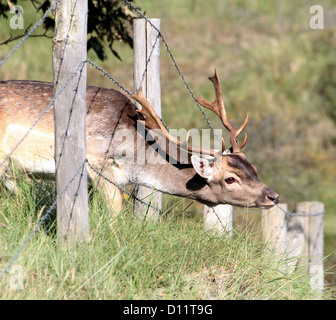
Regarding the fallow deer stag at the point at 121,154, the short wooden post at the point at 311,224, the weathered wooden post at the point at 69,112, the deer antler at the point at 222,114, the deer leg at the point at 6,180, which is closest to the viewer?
the weathered wooden post at the point at 69,112

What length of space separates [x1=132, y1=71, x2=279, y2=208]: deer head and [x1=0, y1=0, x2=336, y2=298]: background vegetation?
17.8ft

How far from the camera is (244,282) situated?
183 inches

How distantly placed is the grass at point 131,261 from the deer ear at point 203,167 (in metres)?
0.59

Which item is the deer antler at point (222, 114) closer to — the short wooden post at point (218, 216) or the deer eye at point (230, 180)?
the deer eye at point (230, 180)

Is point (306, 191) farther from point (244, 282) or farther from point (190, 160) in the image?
point (244, 282)

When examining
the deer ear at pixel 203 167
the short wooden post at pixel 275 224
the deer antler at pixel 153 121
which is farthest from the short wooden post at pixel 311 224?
the deer antler at pixel 153 121

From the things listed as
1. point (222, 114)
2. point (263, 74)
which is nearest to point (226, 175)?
point (222, 114)

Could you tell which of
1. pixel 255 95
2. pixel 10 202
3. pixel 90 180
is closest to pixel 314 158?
pixel 255 95

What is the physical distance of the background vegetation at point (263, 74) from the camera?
1317 centimetres

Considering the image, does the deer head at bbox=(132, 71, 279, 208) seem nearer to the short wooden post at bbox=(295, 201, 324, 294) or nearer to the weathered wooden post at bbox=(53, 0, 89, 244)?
the weathered wooden post at bbox=(53, 0, 89, 244)

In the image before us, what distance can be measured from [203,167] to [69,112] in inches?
73.3

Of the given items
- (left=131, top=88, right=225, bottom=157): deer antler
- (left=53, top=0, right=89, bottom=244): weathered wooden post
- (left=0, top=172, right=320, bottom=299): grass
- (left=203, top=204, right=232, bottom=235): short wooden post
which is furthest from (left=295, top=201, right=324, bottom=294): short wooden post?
(left=53, top=0, right=89, bottom=244): weathered wooden post
